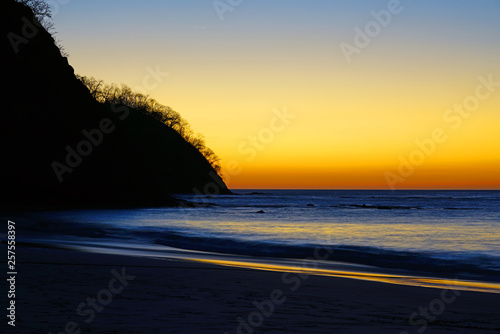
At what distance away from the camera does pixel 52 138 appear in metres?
39.2

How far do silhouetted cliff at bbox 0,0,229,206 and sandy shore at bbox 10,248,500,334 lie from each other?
30.3 m

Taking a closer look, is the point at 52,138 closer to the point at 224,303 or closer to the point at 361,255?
the point at 361,255

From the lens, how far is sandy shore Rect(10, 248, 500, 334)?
4.91 metres

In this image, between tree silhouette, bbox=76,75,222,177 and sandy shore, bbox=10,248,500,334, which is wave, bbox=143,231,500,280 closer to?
sandy shore, bbox=10,248,500,334

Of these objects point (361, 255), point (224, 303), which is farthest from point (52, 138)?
point (224, 303)

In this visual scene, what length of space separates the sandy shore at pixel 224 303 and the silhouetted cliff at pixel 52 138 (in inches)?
1194

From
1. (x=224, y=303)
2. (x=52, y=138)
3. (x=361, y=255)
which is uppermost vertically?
(x=52, y=138)

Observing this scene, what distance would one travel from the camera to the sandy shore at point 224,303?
16.1 ft

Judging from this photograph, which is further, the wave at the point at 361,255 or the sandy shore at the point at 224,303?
the wave at the point at 361,255

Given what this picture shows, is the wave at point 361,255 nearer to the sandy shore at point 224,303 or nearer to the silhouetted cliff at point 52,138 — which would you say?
the sandy shore at point 224,303

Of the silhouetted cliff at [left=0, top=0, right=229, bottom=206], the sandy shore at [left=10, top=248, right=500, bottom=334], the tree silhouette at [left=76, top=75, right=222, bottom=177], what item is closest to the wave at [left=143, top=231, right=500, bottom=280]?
the sandy shore at [left=10, top=248, right=500, bottom=334]

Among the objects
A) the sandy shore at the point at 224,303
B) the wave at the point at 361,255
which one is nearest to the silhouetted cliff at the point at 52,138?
the wave at the point at 361,255

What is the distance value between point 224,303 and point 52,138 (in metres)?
36.3

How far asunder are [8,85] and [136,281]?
34.6m
